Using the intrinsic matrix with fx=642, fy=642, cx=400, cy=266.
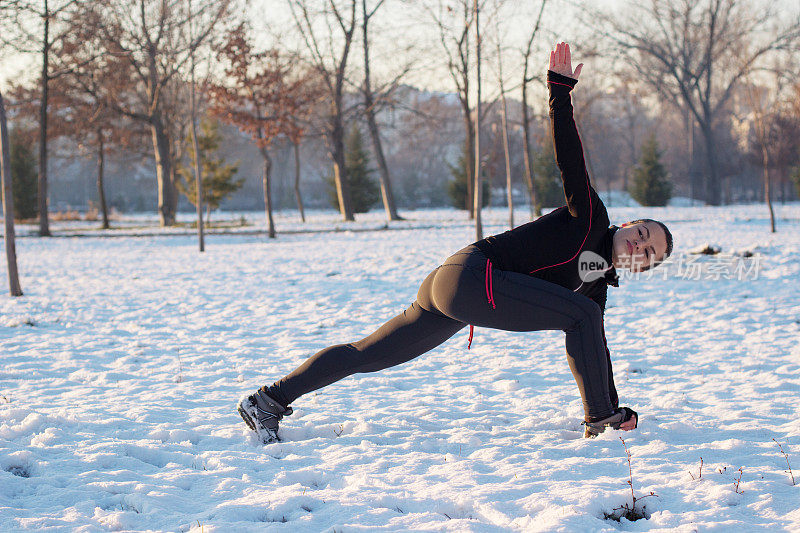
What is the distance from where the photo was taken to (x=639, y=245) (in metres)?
3.06

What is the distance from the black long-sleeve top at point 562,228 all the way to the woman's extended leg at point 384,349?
1.43 ft

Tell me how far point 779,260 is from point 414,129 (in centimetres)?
2131

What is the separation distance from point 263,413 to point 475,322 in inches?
50.3

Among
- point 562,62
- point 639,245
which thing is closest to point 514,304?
point 639,245

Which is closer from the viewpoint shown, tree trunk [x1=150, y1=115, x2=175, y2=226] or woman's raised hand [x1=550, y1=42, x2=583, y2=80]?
woman's raised hand [x1=550, y1=42, x2=583, y2=80]

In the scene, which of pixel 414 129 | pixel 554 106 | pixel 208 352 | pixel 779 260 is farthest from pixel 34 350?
pixel 414 129

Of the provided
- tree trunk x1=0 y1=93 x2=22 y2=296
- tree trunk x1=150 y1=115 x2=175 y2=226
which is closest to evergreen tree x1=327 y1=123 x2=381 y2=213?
tree trunk x1=150 y1=115 x2=175 y2=226

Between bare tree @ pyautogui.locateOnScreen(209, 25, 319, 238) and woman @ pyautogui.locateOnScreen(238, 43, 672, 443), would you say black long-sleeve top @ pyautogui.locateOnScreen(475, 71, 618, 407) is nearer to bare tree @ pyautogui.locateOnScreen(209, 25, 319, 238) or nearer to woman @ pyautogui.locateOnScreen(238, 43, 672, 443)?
woman @ pyautogui.locateOnScreen(238, 43, 672, 443)

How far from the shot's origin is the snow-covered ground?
259 cm

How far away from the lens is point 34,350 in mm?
5973

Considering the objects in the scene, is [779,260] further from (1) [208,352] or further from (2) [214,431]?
(2) [214,431]

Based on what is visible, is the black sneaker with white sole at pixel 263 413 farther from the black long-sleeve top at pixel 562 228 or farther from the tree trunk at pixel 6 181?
the tree trunk at pixel 6 181

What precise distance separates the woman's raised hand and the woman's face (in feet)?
2.56

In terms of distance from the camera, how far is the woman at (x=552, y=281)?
2939mm
